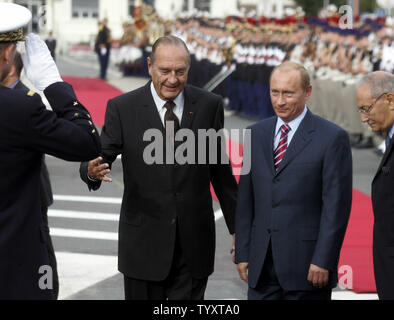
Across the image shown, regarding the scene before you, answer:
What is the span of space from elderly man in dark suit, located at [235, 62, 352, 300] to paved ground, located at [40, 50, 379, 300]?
249cm

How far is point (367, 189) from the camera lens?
12.3 metres

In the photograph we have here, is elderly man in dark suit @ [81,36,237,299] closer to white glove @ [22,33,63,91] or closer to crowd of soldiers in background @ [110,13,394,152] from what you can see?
white glove @ [22,33,63,91]

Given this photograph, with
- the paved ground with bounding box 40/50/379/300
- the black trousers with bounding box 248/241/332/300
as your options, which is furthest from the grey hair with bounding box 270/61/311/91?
the paved ground with bounding box 40/50/379/300

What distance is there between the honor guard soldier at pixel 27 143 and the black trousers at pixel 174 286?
1.14 metres

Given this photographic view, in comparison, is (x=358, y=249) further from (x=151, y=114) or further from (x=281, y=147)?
(x=151, y=114)

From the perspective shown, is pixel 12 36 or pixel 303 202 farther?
pixel 303 202

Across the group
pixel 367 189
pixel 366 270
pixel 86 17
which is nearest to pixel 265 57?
pixel 367 189

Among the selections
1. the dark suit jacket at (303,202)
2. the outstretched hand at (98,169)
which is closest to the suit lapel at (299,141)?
the dark suit jacket at (303,202)

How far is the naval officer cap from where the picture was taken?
3572 mm

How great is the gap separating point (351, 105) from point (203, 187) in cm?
1166

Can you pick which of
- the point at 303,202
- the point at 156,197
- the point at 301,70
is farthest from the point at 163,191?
the point at 301,70

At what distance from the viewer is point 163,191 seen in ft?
16.3

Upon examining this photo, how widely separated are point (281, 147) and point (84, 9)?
83537mm

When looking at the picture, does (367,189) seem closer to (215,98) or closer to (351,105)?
(351,105)
